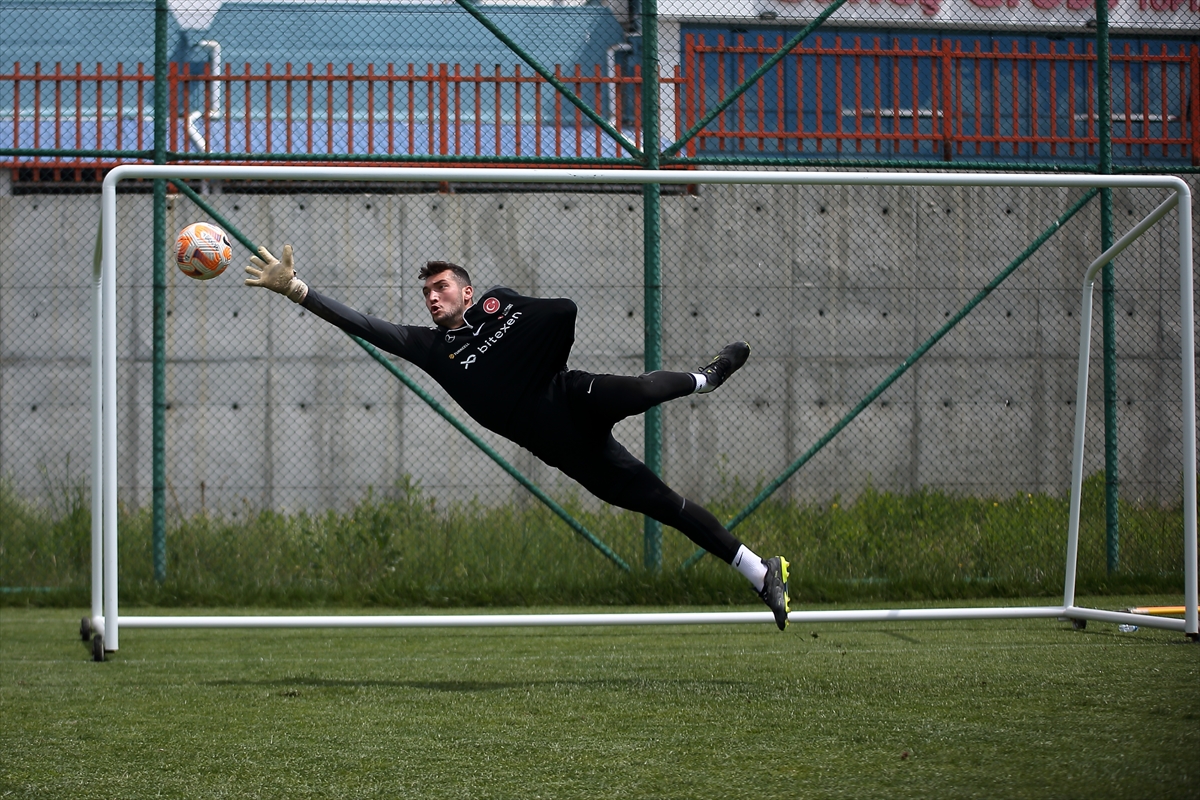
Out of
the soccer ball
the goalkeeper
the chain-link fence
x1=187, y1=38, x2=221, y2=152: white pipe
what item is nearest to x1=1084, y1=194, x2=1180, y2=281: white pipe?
the goalkeeper

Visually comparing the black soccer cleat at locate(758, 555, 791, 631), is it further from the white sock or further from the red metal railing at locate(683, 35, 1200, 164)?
the red metal railing at locate(683, 35, 1200, 164)

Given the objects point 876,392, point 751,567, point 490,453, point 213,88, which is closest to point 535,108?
point 213,88

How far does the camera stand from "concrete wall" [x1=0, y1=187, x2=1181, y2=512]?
8.26m

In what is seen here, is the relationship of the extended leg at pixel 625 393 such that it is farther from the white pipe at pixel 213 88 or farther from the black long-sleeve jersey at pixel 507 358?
the white pipe at pixel 213 88

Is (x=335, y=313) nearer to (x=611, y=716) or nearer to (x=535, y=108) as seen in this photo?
(x=611, y=716)

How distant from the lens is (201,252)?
15.2ft

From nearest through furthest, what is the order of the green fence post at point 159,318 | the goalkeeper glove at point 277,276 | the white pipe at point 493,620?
the goalkeeper glove at point 277,276, the white pipe at point 493,620, the green fence post at point 159,318

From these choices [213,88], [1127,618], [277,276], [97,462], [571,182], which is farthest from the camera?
[213,88]

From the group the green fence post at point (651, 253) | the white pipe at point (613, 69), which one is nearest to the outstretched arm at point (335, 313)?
the green fence post at point (651, 253)

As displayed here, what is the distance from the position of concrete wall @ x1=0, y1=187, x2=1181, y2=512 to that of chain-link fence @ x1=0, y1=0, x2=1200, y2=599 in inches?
0.7

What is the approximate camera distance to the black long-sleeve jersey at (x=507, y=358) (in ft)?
15.4

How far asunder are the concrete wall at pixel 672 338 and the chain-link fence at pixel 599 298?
0.06ft

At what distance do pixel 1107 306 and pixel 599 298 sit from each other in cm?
355

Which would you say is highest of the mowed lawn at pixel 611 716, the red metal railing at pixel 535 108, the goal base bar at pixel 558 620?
the red metal railing at pixel 535 108
